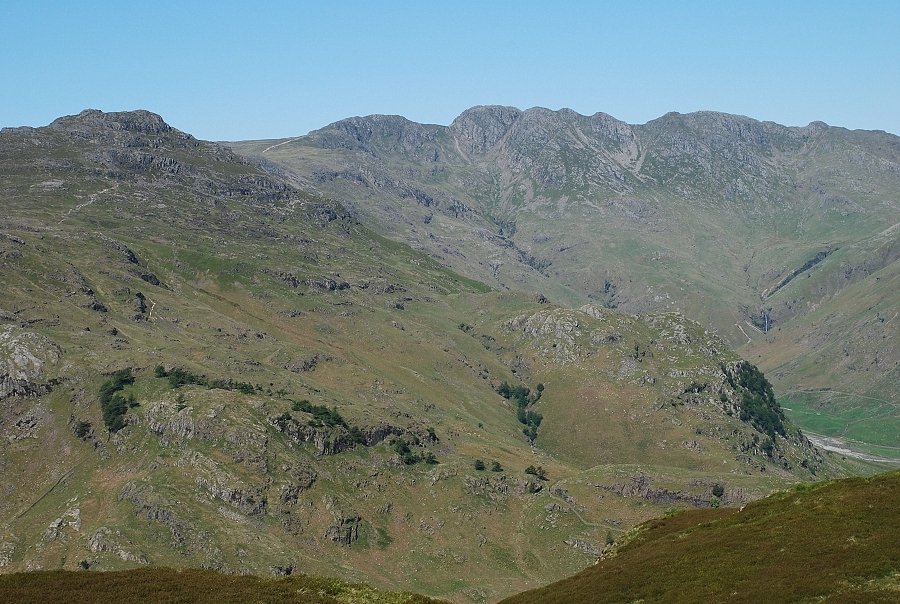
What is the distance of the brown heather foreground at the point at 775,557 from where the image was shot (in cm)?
5500

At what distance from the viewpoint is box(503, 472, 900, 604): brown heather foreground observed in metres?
55.0

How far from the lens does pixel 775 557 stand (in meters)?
62.5

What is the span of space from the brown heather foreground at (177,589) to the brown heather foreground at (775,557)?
18.4m

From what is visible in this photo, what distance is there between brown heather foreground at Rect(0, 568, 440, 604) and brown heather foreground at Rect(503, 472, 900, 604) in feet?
60.4

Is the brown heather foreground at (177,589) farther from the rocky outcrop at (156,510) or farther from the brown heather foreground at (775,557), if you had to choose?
the rocky outcrop at (156,510)

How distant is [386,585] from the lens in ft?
625

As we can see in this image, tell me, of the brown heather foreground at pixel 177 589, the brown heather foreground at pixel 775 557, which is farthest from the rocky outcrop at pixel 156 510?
the brown heather foreground at pixel 775 557

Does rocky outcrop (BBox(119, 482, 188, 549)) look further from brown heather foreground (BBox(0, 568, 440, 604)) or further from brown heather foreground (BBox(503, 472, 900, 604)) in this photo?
brown heather foreground (BBox(503, 472, 900, 604))

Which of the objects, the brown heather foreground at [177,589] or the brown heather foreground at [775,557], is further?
the brown heather foreground at [177,589]

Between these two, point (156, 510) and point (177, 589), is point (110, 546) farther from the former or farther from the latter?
point (177, 589)

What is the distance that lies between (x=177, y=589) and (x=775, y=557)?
149ft

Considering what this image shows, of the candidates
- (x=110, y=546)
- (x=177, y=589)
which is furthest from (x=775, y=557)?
(x=110, y=546)

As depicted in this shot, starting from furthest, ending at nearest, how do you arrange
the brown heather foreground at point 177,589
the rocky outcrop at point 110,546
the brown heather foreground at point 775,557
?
the rocky outcrop at point 110,546 → the brown heather foreground at point 177,589 → the brown heather foreground at point 775,557

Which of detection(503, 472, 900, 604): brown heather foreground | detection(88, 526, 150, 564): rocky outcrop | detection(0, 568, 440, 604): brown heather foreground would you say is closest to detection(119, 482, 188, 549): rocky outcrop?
detection(88, 526, 150, 564): rocky outcrop
